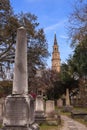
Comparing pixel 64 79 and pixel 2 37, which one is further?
pixel 64 79

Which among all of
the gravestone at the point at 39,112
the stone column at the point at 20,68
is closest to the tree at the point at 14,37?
the gravestone at the point at 39,112

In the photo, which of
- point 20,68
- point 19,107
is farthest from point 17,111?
point 20,68

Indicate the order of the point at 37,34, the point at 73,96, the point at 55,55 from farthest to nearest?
the point at 55,55 → the point at 73,96 → the point at 37,34

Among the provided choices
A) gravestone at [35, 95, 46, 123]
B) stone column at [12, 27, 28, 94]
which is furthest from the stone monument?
gravestone at [35, 95, 46, 123]

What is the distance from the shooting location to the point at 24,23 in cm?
2841

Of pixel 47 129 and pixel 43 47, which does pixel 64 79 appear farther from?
pixel 47 129

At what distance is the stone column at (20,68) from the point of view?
11.0 meters

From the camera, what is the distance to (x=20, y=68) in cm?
1124

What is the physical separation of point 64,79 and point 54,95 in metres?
5.23

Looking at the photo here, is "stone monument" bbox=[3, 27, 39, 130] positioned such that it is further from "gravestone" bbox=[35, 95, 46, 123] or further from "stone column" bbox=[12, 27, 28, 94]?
"gravestone" bbox=[35, 95, 46, 123]

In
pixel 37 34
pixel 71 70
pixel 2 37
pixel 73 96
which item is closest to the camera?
pixel 2 37

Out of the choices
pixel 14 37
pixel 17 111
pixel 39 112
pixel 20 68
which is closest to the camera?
pixel 17 111

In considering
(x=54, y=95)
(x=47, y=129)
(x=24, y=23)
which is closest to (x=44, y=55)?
(x=24, y=23)

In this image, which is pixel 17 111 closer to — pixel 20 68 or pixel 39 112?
pixel 20 68
